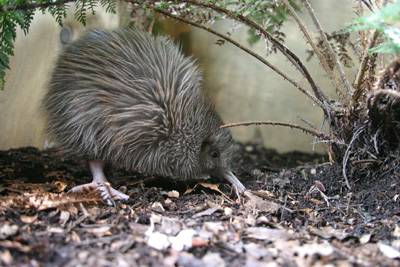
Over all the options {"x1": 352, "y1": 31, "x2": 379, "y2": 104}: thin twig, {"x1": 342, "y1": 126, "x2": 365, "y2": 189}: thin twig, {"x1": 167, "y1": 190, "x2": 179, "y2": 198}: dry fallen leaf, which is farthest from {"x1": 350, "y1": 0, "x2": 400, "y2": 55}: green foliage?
{"x1": 167, "y1": 190, "x2": 179, "y2": 198}: dry fallen leaf

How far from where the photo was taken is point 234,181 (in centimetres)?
358

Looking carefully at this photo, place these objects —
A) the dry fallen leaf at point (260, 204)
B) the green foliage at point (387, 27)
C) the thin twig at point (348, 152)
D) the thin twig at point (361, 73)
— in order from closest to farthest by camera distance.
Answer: the green foliage at point (387, 27)
the thin twig at point (361, 73)
the dry fallen leaf at point (260, 204)
the thin twig at point (348, 152)

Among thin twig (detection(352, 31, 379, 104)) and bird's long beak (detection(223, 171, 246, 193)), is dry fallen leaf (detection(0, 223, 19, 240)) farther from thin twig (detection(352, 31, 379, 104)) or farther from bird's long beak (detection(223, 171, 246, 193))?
thin twig (detection(352, 31, 379, 104))

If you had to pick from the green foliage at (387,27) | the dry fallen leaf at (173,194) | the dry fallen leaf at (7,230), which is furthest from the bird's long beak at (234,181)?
the dry fallen leaf at (7,230)

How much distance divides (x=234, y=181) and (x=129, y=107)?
0.84 meters

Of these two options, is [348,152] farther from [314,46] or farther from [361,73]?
[314,46]

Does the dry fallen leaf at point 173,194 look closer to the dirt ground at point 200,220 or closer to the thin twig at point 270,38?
the dirt ground at point 200,220

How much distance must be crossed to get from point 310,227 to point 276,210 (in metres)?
0.25

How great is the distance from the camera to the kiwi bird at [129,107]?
325 centimetres

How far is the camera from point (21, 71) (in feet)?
12.5

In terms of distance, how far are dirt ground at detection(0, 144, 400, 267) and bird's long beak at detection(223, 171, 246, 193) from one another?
0.18ft

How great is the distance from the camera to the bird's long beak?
11.1 ft

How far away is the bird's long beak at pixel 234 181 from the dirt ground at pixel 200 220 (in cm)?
5

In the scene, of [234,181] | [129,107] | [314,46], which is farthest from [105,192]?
[314,46]
